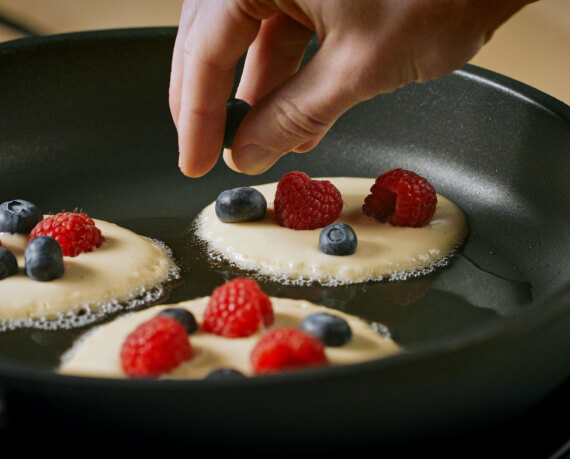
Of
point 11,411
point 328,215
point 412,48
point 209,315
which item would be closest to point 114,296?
point 209,315

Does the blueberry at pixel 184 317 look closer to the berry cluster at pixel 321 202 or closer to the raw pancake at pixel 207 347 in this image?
the raw pancake at pixel 207 347

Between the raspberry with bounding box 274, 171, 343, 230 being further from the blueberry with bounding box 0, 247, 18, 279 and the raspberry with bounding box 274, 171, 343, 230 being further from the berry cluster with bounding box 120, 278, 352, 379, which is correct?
the blueberry with bounding box 0, 247, 18, 279

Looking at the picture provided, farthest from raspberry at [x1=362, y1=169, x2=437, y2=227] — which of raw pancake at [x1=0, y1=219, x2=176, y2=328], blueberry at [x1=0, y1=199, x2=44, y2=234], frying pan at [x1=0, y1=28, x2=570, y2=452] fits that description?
blueberry at [x1=0, y1=199, x2=44, y2=234]

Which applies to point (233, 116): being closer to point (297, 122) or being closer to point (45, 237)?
point (297, 122)

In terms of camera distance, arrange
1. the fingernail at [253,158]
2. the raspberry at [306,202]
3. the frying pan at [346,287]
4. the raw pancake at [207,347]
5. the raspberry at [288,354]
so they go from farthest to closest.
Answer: the raspberry at [306,202], the fingernail at [253,158], the raw pancake at [207,347], the raspberry at [288,354], the frying pan at [346,287]

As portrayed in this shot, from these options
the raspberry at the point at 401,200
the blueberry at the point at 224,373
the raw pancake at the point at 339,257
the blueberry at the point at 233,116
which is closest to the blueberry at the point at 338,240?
the raw pancake at the point at 339,257

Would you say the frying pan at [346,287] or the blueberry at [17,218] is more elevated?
the frying pan at [346,287]

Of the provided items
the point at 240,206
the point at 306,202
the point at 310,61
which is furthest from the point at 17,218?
the point at 310,61

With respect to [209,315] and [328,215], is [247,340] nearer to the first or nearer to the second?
[209,315]
